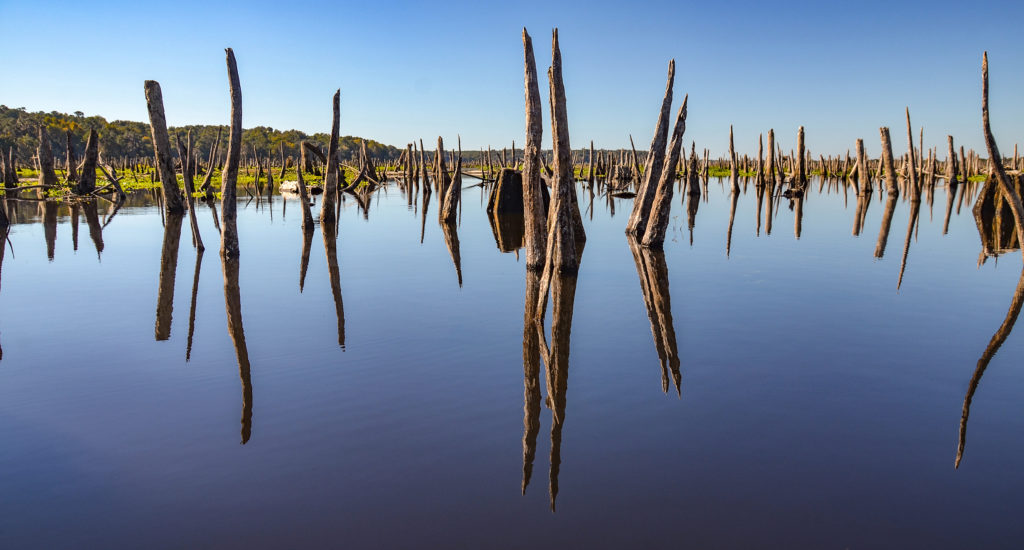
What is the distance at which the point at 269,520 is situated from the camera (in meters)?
3.36

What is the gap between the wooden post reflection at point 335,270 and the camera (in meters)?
7.64

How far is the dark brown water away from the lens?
3359 mm

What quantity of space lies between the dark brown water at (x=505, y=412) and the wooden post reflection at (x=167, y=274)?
0.08m

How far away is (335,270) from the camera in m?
11.8

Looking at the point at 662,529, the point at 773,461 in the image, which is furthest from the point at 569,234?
the point at 662,529

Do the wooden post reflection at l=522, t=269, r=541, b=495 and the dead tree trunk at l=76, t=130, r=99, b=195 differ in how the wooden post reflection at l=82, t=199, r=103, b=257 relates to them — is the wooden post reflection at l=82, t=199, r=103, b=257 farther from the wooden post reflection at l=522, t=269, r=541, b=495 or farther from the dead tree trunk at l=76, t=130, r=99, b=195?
the wooden post reflection at l=522, t=269, r=541, b=495

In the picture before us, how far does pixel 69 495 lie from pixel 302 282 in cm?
698

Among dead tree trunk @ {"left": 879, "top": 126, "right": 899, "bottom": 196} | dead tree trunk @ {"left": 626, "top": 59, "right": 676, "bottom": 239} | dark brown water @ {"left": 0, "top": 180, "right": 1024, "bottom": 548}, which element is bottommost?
dark brown water @ {"left": 0, "top": 180, "right": 1024, "bottom": 548}

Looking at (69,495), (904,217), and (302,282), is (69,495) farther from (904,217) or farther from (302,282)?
(904,217)

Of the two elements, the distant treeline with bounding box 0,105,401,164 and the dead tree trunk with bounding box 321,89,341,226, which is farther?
the distant treeline with bounding box 0,105,401,164

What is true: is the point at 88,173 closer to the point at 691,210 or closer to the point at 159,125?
the point at 159,125

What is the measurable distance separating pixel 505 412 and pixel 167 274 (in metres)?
8.58

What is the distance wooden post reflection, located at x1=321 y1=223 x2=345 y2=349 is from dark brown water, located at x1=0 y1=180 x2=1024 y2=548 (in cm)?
11

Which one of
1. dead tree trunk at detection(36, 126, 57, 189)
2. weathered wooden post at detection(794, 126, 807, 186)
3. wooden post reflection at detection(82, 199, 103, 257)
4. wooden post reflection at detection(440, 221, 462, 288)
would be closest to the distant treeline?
dead tree trunk at detection(36, 126, 57, 189)
